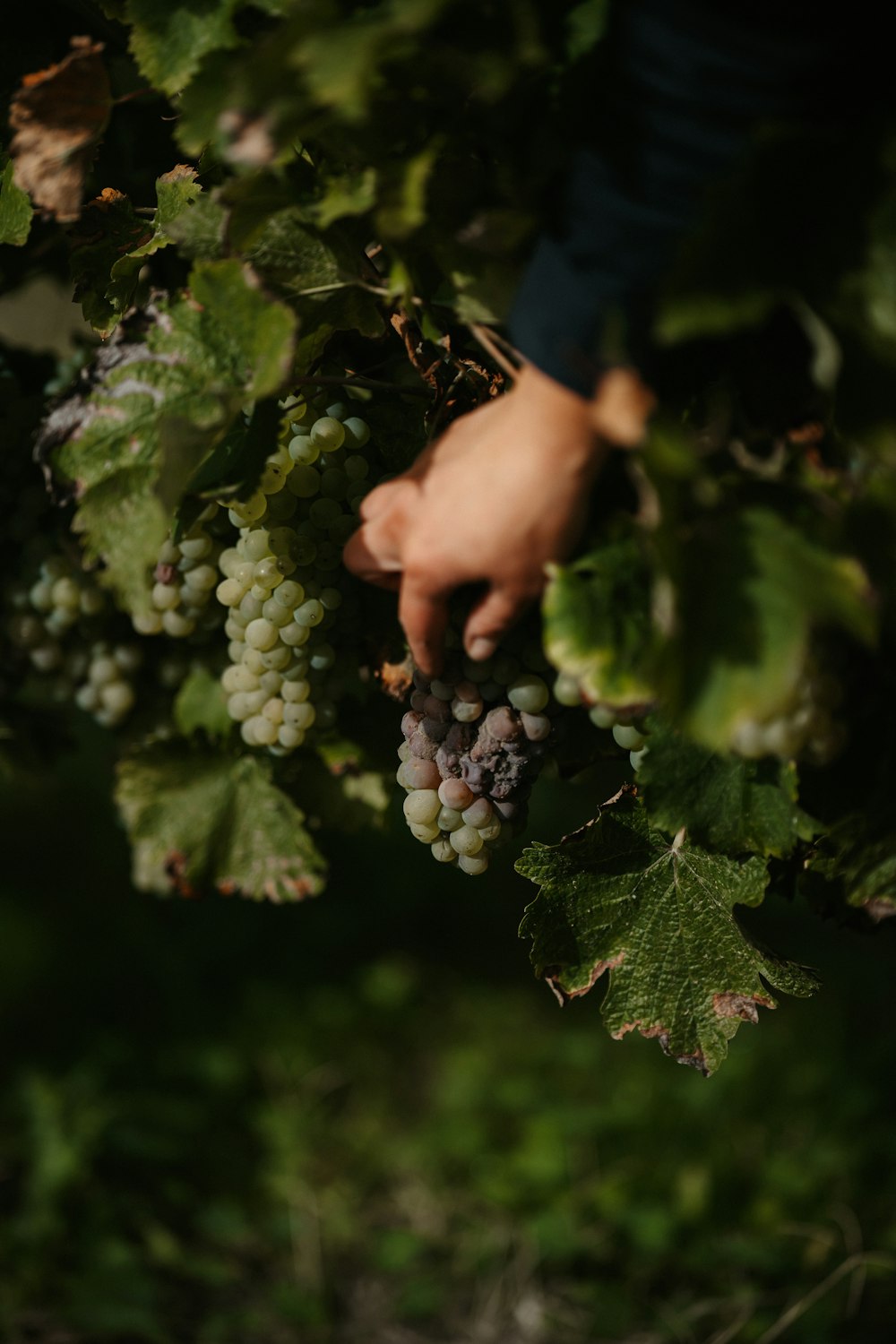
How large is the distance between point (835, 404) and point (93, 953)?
210cm

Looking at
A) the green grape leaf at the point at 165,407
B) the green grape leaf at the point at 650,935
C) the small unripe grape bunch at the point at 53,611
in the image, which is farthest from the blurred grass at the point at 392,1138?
the green grape leaf at the point at 165,407

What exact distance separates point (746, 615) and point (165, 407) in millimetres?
337

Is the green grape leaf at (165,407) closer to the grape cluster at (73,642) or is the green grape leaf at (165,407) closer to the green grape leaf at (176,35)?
the green grape leaf at (176,35)

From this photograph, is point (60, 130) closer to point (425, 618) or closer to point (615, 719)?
A: point (425, 618)

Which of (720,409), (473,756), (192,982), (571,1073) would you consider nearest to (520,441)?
(720,409)

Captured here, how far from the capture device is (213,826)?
0.89 metres

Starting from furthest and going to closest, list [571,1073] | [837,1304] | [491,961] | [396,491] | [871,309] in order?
[491,961] < [571,1073] < [837,1304] < [396,491] < [871,309]

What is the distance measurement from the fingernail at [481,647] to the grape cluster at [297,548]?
0.17m

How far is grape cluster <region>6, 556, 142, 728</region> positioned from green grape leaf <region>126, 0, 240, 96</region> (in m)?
0.44

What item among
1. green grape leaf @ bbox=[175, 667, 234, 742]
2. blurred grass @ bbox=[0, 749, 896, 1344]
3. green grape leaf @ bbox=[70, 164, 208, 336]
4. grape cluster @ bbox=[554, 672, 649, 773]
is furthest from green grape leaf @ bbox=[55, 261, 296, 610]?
blurred grass @ bbox=[0, 749, 896, 1344]

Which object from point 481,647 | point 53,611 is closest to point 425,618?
point 481,647

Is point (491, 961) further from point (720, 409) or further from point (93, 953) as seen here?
point (720, 409)

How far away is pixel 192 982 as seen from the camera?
2.18 meters

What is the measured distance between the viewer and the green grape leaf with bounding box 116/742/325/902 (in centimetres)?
87
